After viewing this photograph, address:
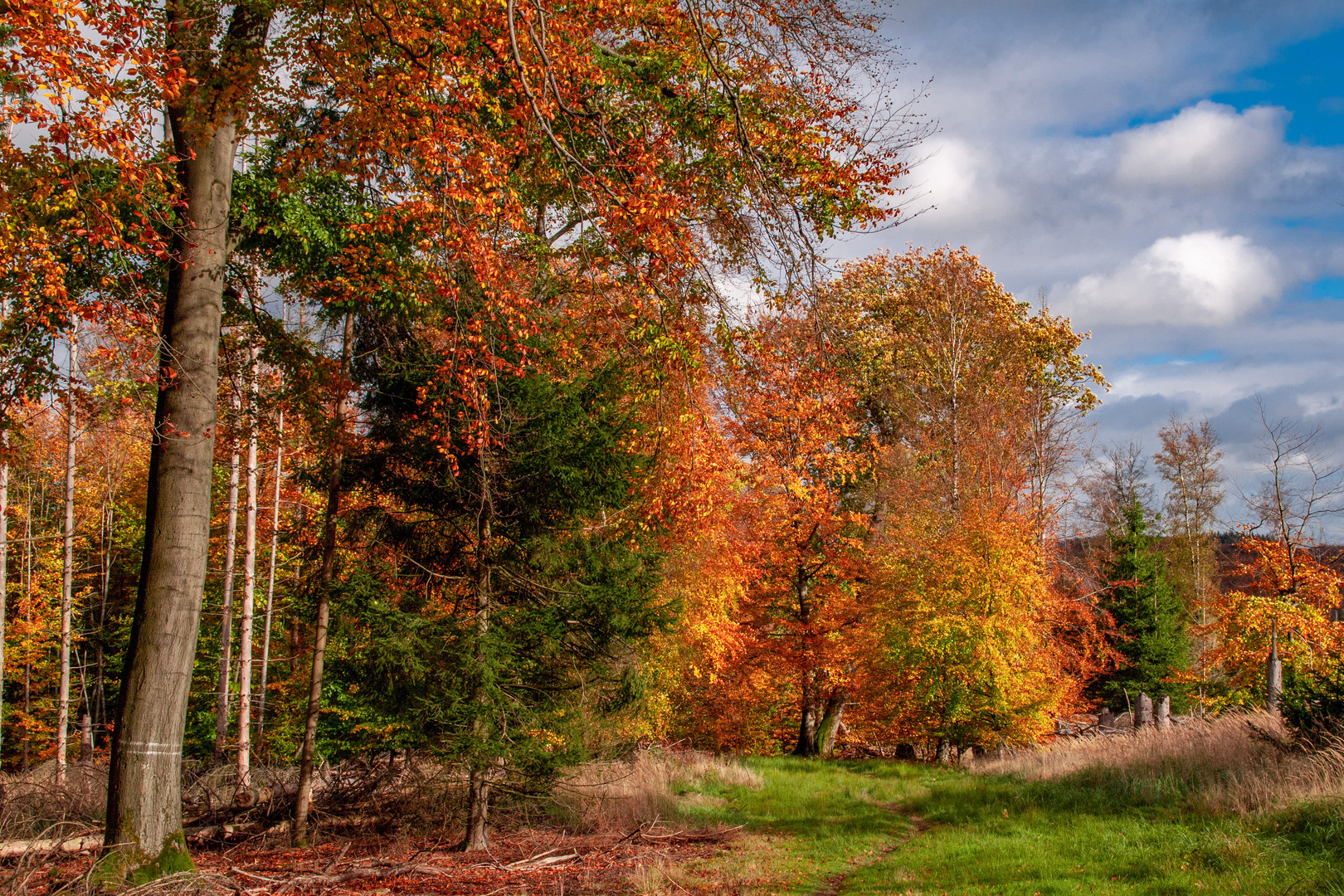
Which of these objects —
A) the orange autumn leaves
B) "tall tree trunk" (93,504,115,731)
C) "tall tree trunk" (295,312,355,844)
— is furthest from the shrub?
"tall tree trunk" (93,504,115,731)

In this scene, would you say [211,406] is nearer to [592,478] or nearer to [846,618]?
[592,478]

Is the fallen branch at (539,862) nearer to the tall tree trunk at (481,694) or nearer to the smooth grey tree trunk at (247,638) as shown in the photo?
the tall tree trunk at (481,694)

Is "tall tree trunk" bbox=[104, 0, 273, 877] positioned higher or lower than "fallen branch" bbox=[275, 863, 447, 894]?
higher

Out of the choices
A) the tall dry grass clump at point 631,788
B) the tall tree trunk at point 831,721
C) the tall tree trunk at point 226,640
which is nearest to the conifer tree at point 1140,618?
the tall tree trunk at point 831,721

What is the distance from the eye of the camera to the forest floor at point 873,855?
6.60 metres

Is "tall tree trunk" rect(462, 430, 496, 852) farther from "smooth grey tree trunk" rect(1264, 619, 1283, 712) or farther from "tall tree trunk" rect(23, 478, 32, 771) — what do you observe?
"tall tree trunk" rect(23, 478, 32, 771)

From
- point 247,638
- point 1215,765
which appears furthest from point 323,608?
point 1215,765

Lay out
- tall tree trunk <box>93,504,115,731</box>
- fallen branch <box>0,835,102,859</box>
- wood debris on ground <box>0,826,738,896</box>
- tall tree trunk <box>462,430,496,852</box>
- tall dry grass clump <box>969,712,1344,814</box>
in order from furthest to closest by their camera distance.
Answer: tall tree trunk <box>93,504,115,731</box>
tall tree trunk <box>462,430,496,852</box>
tall dry grass clump <box>969,712,1344,814</box>
wood debris on ground <box>0,826,738,896</box>
fallen branch <box>0,835,102,859</box>

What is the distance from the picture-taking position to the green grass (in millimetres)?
6516

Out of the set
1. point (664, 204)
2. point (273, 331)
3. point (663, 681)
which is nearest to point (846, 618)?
point (663, 681)

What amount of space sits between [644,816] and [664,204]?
28.6 ft

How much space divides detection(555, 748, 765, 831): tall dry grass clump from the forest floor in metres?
0.36

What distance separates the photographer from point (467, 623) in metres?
9.92

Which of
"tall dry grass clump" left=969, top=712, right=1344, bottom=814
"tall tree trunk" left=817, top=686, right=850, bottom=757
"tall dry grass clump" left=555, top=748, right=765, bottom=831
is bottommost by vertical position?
Answer: "tall tree trunk" left=817, top=686, right=850, bottom=757
